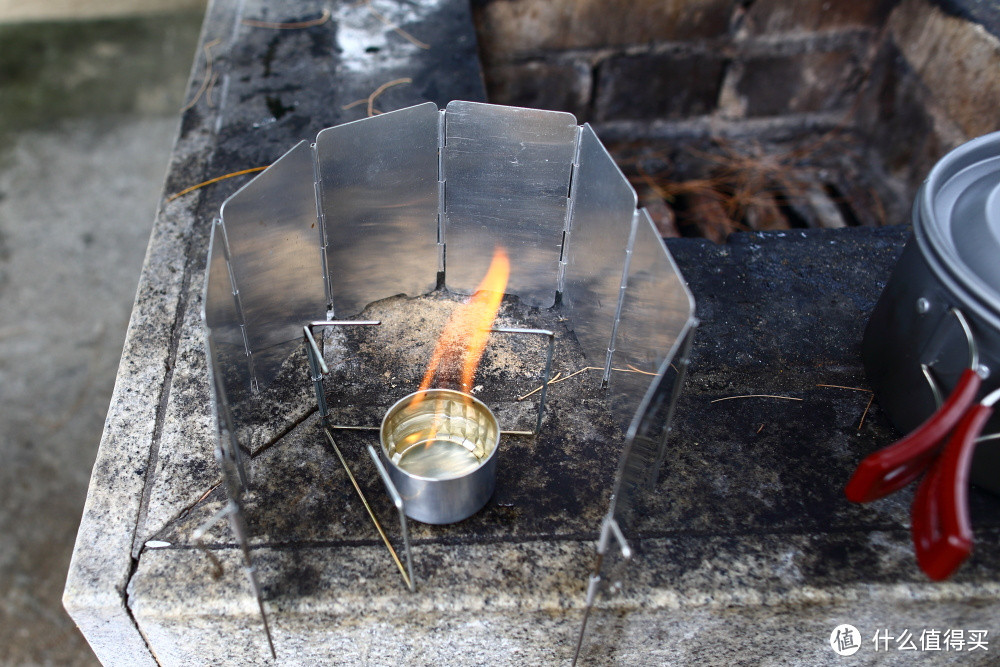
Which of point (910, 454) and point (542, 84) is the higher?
point (910, 454)

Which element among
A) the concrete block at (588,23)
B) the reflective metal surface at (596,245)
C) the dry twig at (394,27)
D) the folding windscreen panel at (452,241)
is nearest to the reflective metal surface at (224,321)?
the folding windscreen panel at (452,241)

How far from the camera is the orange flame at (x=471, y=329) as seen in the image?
180cm

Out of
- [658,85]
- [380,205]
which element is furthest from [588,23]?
[380,205]

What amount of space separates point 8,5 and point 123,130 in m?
1.89

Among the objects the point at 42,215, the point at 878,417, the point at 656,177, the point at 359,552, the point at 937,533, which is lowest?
the point at 42,215

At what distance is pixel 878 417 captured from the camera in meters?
1.70

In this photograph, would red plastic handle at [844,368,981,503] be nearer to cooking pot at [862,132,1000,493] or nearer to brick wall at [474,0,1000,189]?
cooking pot at [862,132,1000,493]

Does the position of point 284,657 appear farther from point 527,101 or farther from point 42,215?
point 42,215

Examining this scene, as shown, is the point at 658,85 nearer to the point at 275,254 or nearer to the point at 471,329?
the point at 471,329

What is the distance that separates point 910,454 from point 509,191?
1050 mm

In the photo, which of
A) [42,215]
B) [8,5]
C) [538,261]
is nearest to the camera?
[538,261]

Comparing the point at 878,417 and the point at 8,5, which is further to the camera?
the point at 8,5

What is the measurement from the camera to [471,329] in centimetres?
190

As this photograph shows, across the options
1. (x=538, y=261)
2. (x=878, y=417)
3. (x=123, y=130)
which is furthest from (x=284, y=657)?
(x=123, y=130)
